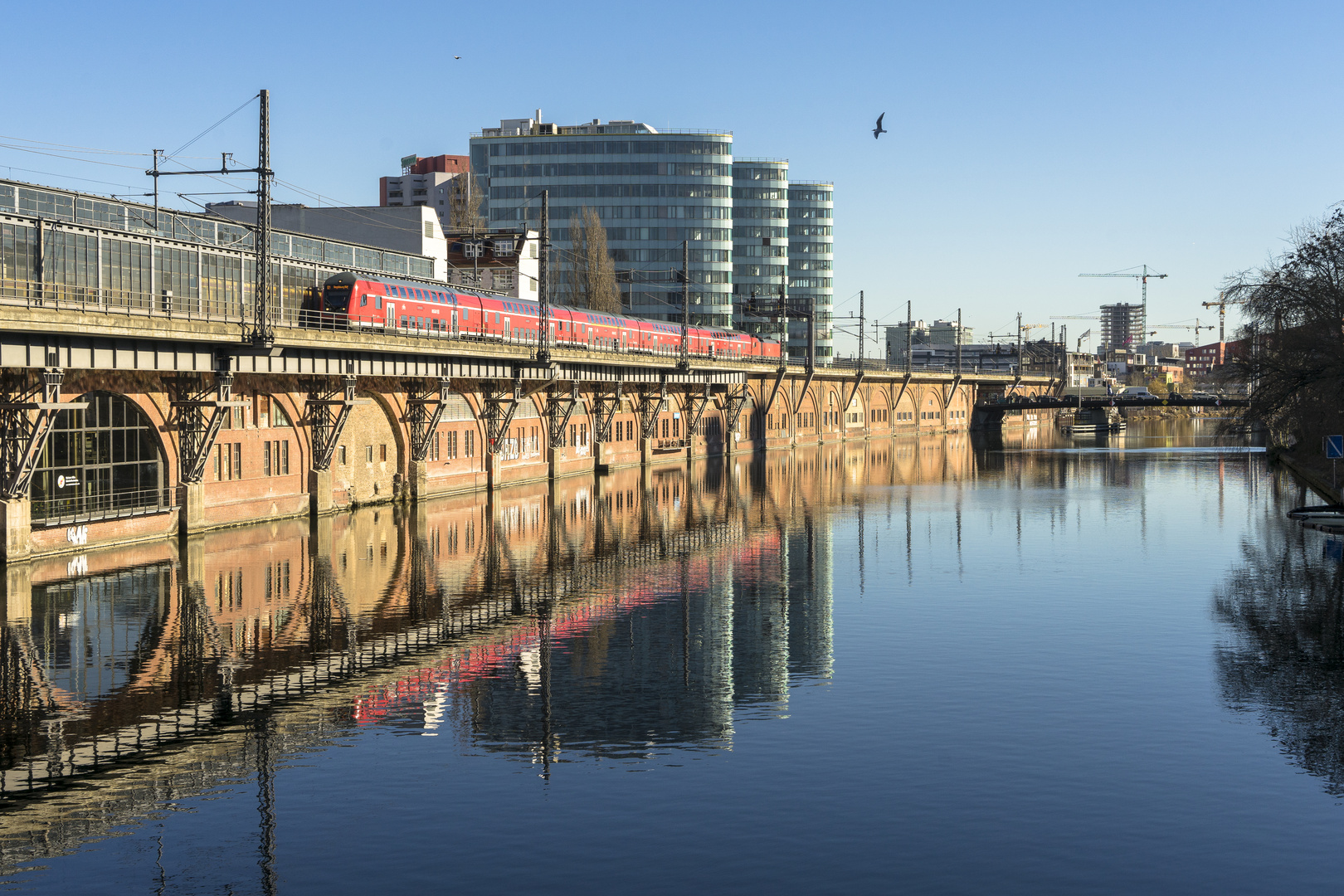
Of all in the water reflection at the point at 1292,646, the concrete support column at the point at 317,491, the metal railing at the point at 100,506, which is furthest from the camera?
the concrete support column at the point at 317,491

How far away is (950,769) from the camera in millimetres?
24906

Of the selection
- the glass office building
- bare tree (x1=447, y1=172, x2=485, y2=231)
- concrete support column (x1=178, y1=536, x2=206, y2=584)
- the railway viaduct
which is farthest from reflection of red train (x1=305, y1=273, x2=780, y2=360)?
the glass office building

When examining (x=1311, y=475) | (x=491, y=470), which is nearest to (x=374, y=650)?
(x=491, y=470)

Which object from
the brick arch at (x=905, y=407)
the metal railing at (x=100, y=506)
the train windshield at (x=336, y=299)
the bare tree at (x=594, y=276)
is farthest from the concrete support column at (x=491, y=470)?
the brick arch at (x=905, y=407)

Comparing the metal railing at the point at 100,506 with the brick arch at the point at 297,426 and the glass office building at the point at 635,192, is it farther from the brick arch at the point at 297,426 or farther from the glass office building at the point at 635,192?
the glass office building at the point at 635,192

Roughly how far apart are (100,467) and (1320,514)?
198ft

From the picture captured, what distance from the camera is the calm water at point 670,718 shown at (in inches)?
810

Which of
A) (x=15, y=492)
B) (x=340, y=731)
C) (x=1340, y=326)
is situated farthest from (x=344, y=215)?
(x=340, y=731)

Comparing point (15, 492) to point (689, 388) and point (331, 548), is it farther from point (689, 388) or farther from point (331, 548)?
point (689, 388)

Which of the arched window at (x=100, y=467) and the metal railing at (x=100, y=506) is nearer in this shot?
the metal railing at (x=100, y=506)

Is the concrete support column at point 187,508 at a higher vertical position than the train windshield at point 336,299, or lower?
lower

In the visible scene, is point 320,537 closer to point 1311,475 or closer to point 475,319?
point 475,319

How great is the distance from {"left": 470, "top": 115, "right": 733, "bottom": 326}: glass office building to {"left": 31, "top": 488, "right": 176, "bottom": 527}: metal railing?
A: 129 m

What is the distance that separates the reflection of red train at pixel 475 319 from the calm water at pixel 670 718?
1756 cm
